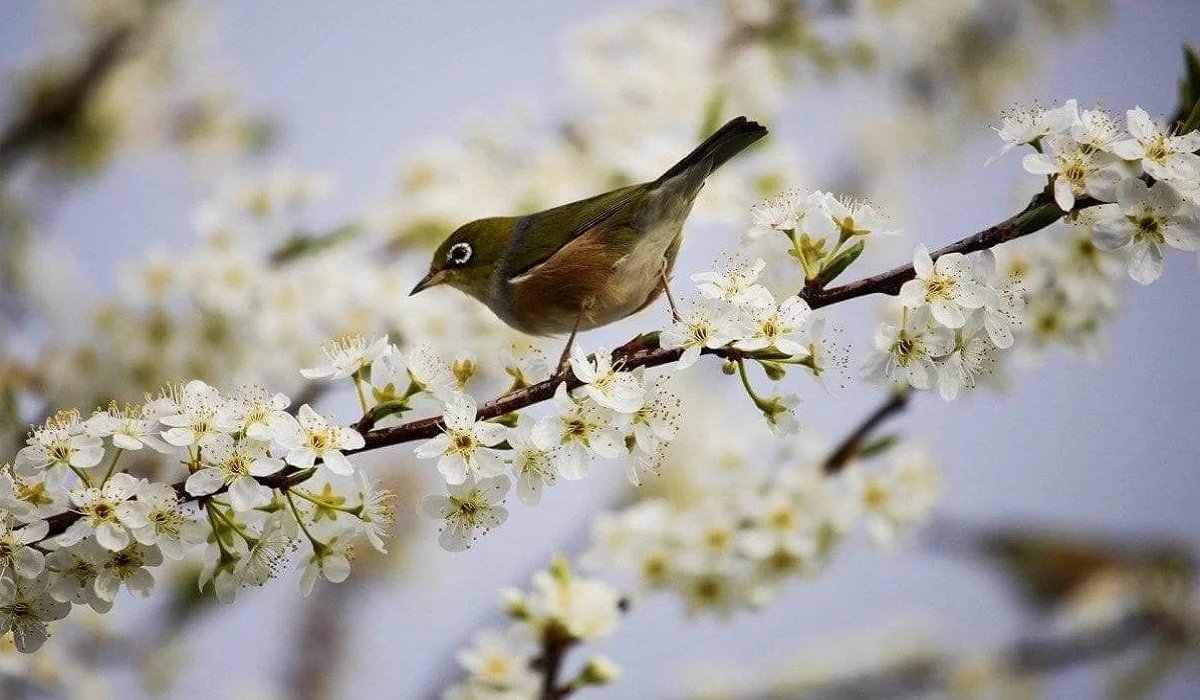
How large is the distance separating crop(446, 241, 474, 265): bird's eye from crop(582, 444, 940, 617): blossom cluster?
735 millimetres

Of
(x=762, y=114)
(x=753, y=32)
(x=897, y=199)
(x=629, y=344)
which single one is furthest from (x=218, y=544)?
(x=897, y=199)

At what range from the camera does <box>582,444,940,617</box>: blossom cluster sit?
221 cm

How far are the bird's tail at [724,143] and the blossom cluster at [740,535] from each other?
93 cm

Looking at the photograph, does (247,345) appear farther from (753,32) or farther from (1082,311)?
(1082,311)

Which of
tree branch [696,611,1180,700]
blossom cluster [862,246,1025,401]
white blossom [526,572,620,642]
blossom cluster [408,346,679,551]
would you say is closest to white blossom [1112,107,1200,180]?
blossom cluster [862,246,1025,401]

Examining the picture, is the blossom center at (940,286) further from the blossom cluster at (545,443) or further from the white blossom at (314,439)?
the white blossom at (314,439)

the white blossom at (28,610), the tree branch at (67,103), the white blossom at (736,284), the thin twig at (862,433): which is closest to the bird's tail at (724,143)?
the white blossom at (736,284)

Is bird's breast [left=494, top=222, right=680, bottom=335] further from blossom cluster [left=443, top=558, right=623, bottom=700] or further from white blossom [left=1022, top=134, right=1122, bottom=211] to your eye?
white blossom [left=1022, top=134, right=1122, bottom=211]

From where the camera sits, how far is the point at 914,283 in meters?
A: 1.21

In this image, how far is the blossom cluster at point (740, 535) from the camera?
2.21 m

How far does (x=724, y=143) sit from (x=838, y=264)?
334 millimetres

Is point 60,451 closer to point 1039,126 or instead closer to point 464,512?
point 464,512

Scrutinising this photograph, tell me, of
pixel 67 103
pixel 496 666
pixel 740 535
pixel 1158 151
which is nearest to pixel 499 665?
pixel 496 666

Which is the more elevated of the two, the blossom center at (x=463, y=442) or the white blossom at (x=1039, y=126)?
the white blossom at (x=1039, y=126)
